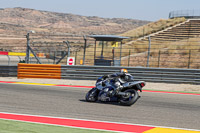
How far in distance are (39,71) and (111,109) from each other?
1058cm

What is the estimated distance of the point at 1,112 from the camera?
9.19m

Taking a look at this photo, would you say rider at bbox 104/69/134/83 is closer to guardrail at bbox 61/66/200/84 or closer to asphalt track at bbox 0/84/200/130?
asphalt track at bbox 0/84/200/130

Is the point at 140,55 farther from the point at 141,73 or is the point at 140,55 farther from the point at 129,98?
the point at 129,98

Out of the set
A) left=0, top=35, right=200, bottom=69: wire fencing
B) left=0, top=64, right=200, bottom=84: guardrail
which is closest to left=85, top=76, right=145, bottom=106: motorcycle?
left=0, top=64, right=200, bottom=84: guardrail

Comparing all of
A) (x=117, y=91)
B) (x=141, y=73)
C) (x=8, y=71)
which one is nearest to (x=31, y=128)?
(x=117, y=91)

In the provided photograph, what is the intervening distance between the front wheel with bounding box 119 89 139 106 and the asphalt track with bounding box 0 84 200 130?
17 centimetres

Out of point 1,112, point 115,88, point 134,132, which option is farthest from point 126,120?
point 1,112

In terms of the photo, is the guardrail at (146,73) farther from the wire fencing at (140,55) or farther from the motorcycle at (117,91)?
the motorcycle at (117,91)

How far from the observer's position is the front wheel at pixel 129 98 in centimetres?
1016

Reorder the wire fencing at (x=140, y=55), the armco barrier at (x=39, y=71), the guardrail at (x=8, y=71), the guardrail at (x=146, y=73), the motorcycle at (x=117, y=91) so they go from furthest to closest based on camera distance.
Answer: the wire fencing at (x=140, y=55) → the guardrail at (x=8, y=71) → the armco barrier at (x=39, y=71) → the guardrail at (x=146, y=73) → the motorcycle at (x=117, y=91)

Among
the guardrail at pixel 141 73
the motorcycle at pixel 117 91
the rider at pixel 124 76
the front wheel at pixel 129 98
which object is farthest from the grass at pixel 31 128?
the guardrail at pixel 141 73

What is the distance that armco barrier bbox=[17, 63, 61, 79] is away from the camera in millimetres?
19609

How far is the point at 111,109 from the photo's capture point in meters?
9.97

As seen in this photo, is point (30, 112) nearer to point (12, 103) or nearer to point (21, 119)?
point (21, 119)
